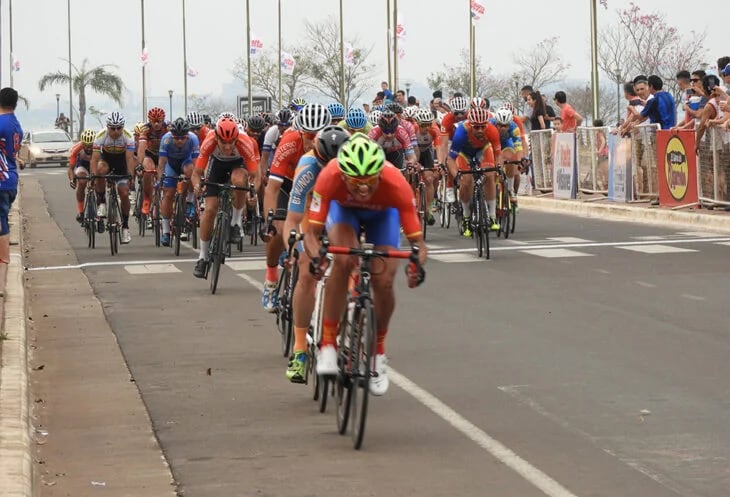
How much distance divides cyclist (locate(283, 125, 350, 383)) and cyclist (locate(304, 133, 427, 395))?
70cm

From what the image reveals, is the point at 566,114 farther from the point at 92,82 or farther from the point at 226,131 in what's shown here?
the point at 92,82

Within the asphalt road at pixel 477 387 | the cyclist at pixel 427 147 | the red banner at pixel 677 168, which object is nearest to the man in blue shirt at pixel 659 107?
the red banner at pixel 677 168

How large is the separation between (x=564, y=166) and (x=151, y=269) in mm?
14741

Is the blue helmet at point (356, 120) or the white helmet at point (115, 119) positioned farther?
the white helmet at point (115, 119)

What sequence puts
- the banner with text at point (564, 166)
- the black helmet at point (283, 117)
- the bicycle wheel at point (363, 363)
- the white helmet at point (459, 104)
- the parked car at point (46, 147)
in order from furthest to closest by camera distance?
1. the parked car at point (46, 147)
2. the banner with text at point (564, 166)
3. the white helmet at point (459, 104)
4. the black helmet at point (283, 117)
5. the bicycle wheel at point (363, 363)

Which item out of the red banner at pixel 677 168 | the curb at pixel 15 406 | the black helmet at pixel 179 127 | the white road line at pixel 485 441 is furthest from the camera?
the red banner at pixel 677 168

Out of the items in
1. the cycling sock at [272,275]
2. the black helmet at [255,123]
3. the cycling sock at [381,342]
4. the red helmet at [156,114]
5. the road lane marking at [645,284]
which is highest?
the red helmet at [156,114]

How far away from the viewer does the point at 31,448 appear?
326 inches

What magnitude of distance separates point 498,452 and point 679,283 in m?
8.47

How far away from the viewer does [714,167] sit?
24578mm

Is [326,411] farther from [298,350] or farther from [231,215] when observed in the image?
[231,215]

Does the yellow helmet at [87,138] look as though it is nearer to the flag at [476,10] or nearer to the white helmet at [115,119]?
the white helmet at [115,119]

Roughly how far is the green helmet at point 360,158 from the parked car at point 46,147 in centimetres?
5976

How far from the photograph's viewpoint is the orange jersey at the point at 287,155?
12.3 meters
